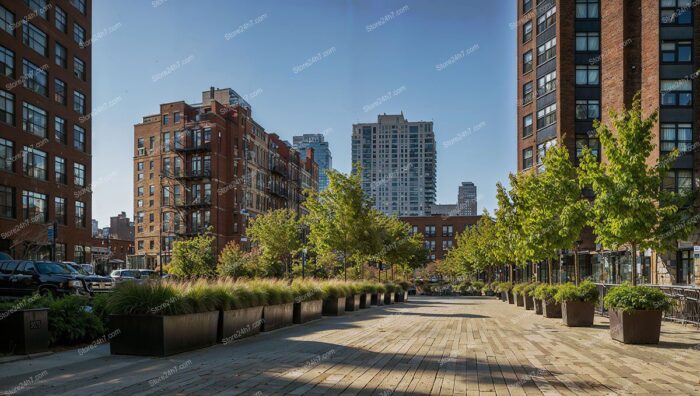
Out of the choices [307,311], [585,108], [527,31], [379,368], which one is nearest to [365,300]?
[307,311]

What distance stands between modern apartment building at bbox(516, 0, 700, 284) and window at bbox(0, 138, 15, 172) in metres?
Answer: 37.0

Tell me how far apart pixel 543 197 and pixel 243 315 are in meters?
14.5

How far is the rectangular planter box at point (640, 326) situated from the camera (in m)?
12.8

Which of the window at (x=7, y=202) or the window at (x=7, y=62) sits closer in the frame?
the window at (x=7, y=202)

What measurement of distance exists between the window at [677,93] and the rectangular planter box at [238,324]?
131 feet

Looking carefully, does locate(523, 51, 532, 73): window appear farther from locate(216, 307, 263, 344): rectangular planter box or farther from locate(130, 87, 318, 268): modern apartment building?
locate(216, 307, 263, 344): rectangular planter box

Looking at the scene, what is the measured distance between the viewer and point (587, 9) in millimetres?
48906

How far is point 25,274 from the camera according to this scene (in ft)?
74.0

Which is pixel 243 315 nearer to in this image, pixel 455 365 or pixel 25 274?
pixel 455 365

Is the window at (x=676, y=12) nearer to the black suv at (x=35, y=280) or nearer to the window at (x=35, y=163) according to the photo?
the black suv at (x=35, y=280)

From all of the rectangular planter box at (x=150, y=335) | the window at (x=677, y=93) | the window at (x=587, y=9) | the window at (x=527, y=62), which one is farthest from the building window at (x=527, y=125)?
the rectangular planter box at (x=150, y=335)

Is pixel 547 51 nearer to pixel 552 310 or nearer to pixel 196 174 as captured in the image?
pixel 552 310

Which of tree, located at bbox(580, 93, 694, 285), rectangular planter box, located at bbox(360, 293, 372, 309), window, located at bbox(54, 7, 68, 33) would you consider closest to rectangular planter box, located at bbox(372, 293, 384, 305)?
rectangular planter box, located at bbox(360, 293, 372, 309)

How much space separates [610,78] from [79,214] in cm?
4350
